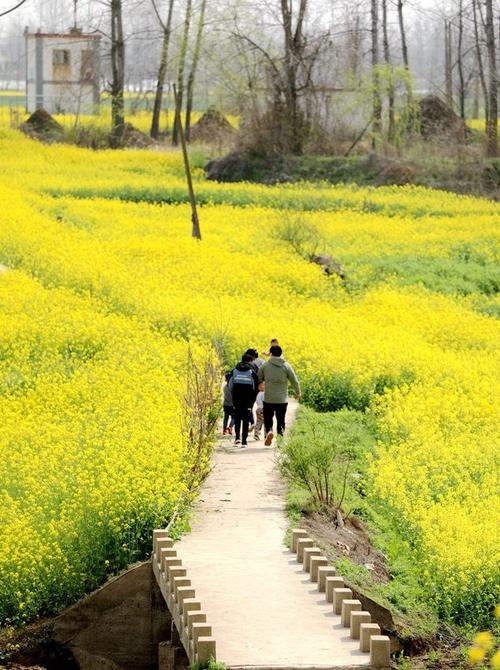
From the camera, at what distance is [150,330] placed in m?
26.0

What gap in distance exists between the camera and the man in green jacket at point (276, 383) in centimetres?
1880

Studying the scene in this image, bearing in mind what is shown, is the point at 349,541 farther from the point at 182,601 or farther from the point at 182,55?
the point at 182,55

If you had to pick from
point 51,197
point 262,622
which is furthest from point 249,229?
point 262,622

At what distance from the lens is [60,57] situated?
8375 cm

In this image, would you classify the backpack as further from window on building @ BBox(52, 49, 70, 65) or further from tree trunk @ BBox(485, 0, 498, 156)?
window on building @ BBox(52, 49, 70, 65)

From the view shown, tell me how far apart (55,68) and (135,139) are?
63.5 ft

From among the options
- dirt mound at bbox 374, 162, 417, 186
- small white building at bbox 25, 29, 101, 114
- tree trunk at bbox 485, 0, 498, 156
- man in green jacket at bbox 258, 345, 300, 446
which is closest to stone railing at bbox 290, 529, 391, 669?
man in green jacket at bbox 258, 345, 300, 446

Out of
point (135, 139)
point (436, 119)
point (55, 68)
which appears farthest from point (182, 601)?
point (55, 68)

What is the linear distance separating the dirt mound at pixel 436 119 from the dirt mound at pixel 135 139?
40.3ft

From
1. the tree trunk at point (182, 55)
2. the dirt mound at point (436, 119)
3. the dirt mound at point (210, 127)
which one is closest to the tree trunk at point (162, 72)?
the dirt mound at point (210, 127)

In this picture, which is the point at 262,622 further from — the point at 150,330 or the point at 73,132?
the point at 73,132

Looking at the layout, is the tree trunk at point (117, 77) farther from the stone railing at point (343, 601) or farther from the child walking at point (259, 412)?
the stone railing at point (343, 601)

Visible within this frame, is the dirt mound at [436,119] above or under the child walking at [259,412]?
above

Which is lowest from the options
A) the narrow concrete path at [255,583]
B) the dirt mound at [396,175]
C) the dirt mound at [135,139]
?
the narrow concrete path at [255,583]
